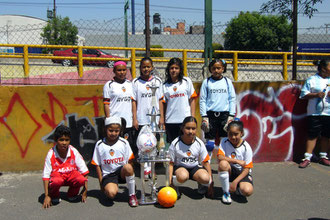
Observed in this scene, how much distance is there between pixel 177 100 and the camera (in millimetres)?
4516

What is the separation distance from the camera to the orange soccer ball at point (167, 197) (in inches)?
146

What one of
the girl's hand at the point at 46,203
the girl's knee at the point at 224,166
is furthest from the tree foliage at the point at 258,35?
the girl's hand at the point at 46,203

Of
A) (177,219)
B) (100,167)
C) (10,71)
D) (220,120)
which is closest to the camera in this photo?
(177,219)

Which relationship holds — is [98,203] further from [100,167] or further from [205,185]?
[205,185]

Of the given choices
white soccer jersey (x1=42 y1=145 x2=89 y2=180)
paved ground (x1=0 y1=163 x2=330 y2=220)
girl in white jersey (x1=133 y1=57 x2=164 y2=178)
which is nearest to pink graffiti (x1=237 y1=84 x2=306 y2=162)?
paved ground (x1=0 y1=163 x2=330 y2=220)

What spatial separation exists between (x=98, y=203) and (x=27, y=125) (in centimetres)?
184

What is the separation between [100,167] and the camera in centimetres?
423

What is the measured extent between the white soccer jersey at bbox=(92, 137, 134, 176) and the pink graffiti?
7.20 ft

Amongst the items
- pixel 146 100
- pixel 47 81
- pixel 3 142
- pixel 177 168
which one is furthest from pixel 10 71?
pixel 177 168

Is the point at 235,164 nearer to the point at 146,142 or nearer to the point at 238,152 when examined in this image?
the point at 238,152

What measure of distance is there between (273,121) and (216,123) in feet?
4.29

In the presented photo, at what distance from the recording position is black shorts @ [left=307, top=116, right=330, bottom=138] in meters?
5.25

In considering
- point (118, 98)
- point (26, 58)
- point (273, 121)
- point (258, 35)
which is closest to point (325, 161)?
point (273, 121)

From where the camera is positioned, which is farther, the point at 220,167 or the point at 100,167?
the point at 100,167
